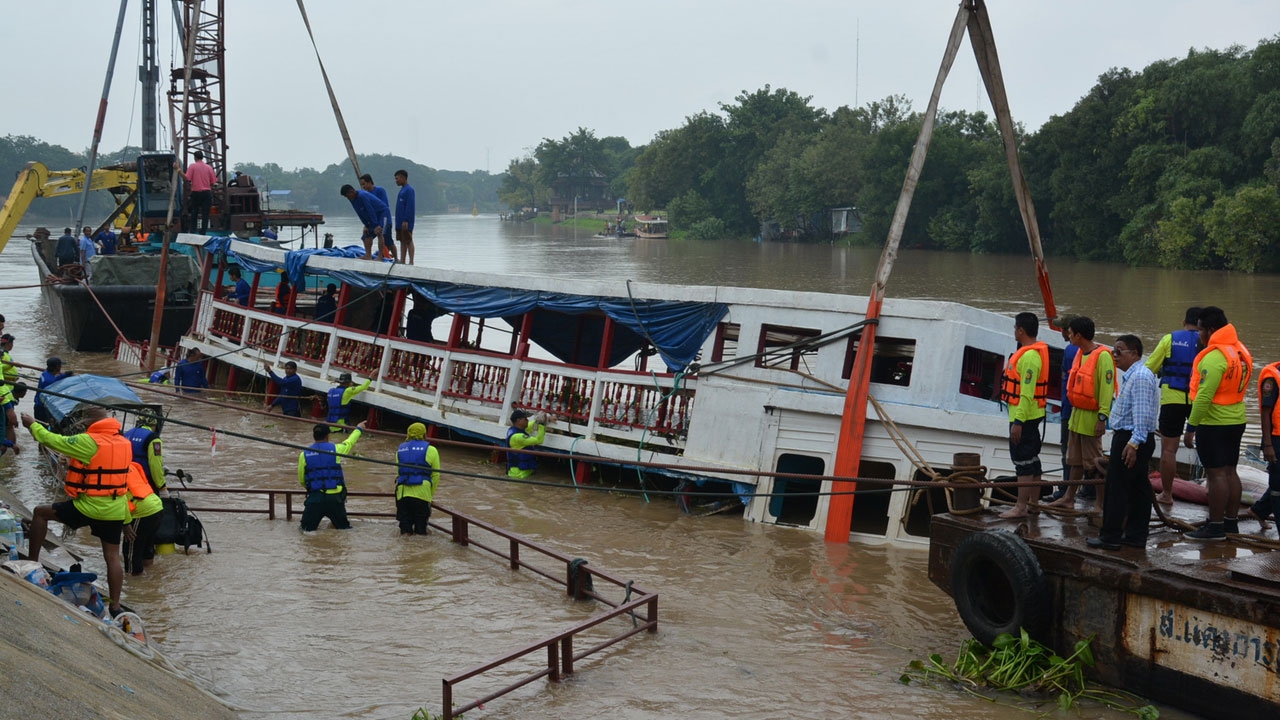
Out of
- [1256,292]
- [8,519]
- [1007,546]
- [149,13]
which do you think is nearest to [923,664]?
[1007,546]

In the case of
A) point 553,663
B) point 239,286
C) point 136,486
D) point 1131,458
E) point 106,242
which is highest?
point 106,242

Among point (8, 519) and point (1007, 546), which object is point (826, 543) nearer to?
point (1007, 546)

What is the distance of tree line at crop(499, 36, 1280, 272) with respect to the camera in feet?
138

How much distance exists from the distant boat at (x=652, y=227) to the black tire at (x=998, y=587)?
7714 centimetres

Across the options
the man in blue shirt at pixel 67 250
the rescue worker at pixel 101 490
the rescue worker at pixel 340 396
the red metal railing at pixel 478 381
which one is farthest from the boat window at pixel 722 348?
the man in blue shirt at pixel 67 250

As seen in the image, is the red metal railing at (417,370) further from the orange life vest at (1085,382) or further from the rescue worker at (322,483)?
the orange life vest at (1085,382)

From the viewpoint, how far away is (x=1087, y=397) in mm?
8039

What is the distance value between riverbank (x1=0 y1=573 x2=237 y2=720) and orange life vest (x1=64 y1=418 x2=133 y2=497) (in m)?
1.15

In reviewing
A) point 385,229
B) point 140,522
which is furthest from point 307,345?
point 140,522

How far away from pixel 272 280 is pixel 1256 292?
28668 mm

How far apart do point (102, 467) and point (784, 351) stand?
652cm

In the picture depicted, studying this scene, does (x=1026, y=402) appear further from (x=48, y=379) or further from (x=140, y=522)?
(x=48, y=379)

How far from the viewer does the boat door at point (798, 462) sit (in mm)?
11320

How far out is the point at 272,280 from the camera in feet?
76.0
